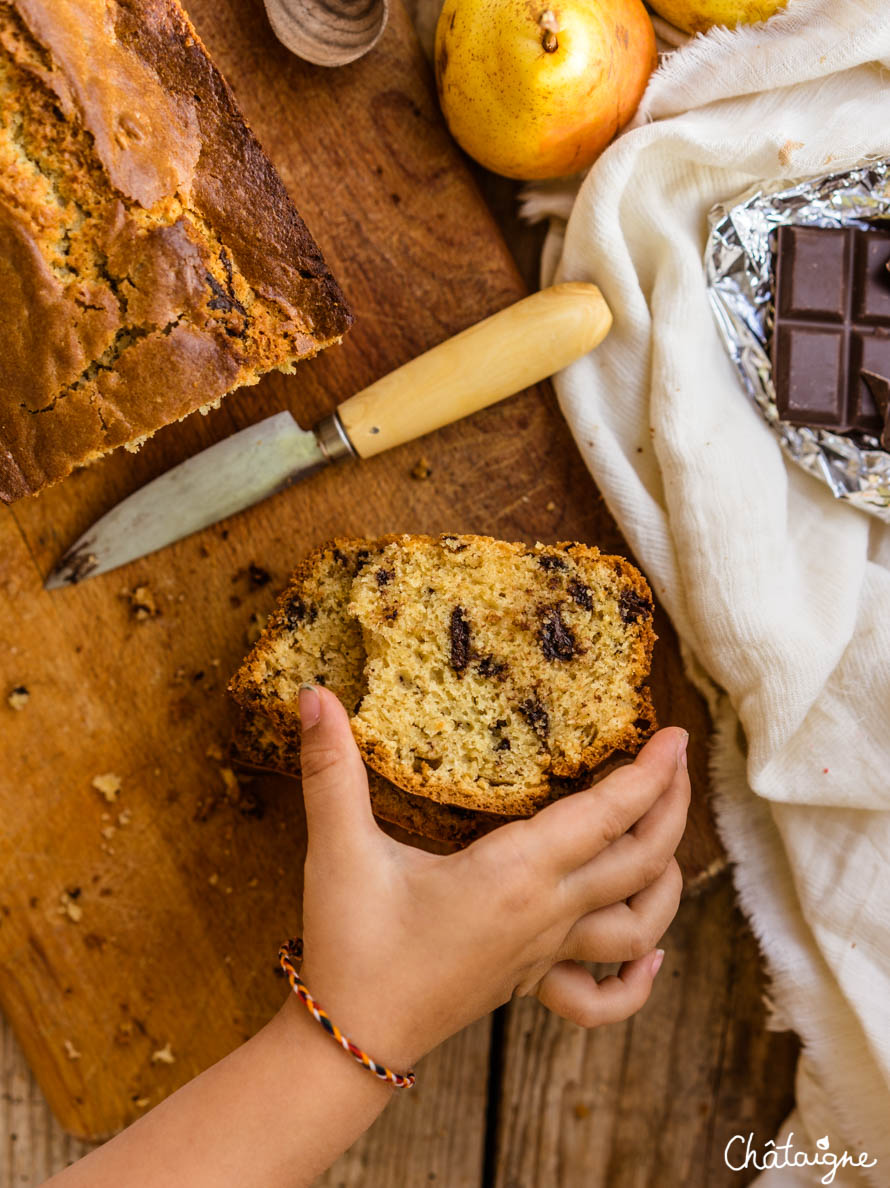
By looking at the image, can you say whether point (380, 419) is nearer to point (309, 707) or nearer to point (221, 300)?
point (221, 300)

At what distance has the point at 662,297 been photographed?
254 cm

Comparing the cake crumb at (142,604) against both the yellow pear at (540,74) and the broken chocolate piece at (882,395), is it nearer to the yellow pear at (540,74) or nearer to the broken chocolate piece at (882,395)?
the yellow pear at (540,74)

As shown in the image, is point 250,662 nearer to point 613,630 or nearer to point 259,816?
point 259,816

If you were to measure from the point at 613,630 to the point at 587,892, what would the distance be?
0.60 m

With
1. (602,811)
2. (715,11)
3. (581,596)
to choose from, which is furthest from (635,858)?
(715,11)

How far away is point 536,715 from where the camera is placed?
7.45 feet

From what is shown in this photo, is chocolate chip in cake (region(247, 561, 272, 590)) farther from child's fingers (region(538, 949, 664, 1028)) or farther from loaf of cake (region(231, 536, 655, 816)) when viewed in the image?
child's fingers (region(538, 949, 664, 1028))

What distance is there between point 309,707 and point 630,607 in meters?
0.80

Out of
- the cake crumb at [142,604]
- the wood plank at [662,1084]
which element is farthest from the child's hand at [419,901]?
the wood plank at [662,1084]

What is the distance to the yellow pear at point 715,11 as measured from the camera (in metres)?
2.38

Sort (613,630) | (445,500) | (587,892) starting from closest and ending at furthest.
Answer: (587,892) → (613,630) → (445,500)

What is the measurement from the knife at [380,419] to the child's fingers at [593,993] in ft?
4.57

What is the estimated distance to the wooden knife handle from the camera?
96.6 inches

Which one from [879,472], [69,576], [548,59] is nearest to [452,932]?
[69,576]
